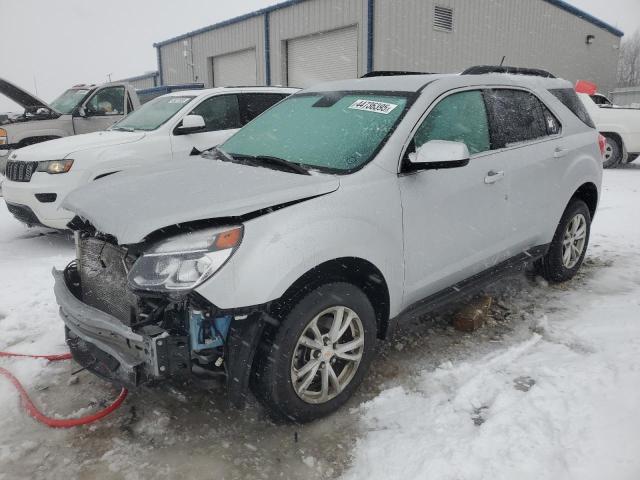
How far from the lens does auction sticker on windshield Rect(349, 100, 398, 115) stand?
3.07 metres

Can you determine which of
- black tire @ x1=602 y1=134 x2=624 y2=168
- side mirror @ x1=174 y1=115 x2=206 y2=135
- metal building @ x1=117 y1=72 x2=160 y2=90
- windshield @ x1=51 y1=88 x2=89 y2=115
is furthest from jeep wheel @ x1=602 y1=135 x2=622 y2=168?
metal building @ x1=117 y1=72 x2=160 y2=90

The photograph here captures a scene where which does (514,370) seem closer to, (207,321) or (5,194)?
(207,321)

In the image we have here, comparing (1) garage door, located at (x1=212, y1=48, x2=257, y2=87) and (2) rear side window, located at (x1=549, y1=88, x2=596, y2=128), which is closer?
(2) rear side window, located at (x1=549, y1=88, x2=596, y2=128)

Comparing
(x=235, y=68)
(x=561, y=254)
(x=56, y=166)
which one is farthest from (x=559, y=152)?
(x=235, y=68)

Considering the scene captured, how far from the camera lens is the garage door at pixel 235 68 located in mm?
19828

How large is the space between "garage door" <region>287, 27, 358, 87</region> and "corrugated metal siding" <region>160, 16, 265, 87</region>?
1666mm

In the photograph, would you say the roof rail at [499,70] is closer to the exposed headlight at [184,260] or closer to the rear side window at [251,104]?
the exposed headlight at [184,260]

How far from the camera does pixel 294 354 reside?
2.46 meters

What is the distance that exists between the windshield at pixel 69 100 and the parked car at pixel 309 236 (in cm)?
666

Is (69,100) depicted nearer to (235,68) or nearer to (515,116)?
(515,116)

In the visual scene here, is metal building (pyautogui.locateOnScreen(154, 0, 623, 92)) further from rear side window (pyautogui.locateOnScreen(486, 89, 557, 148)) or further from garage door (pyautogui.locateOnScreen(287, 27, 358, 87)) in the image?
rear side window (pyautogui.locateOnScreen(486, 89, 557, 148))

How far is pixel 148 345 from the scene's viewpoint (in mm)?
2178

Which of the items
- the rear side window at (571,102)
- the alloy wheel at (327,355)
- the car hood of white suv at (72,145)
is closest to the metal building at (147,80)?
the car hood of white suv at (72,145)

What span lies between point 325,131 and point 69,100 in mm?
7962
